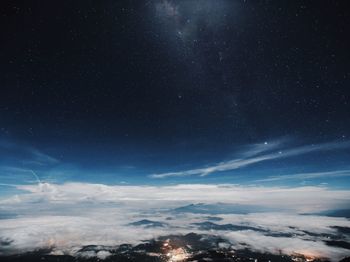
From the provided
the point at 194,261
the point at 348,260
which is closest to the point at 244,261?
the point at 194,261

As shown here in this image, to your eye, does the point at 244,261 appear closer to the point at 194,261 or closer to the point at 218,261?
the point at 218,261

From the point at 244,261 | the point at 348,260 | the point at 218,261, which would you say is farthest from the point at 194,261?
the point at 348,260

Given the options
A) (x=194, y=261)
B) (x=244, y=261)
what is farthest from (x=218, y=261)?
(x=244, y=261)

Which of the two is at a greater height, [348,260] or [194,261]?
[348,260]

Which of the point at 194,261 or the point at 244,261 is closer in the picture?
the point at 194,261

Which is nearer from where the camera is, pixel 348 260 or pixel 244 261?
pixel 348 260

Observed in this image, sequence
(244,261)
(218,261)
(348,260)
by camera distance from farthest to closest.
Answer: (244,261) → (218,261) → (348,260)

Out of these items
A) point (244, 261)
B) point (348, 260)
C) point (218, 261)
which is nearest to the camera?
point (348, 260)

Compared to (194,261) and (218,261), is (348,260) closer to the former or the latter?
(218,261)
